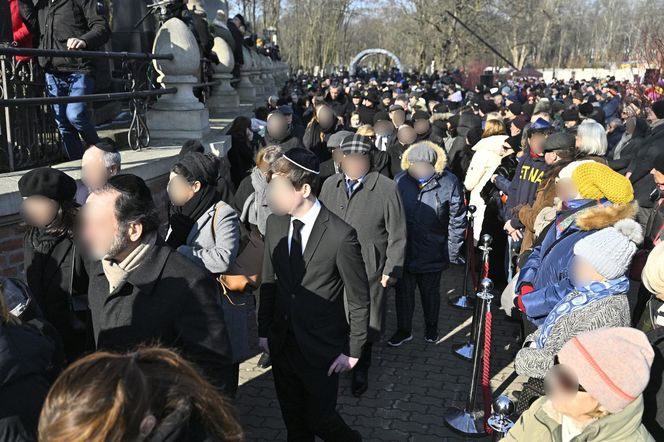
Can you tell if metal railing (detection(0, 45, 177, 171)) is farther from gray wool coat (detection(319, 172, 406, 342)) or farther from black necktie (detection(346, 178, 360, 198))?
gray wool coat (detection(319, 172, 406, 342))

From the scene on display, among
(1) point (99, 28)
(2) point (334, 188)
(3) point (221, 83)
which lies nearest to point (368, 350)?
(2) point (334, 188)

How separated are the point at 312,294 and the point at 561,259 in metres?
1.59

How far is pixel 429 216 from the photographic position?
613 centimetres

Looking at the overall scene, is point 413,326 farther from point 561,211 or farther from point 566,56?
point 566,56

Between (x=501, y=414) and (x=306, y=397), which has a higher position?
(x=501, y=414)

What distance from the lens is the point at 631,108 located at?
12672 mm

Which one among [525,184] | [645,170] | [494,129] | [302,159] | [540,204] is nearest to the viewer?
[302,159]

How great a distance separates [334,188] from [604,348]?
336 centimetres

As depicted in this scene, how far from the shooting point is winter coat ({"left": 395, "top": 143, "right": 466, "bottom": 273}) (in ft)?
20.1

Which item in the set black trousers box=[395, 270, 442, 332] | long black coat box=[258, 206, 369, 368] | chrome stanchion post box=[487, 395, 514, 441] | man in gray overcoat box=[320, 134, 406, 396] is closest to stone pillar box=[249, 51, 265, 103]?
black trousers box=[395, 270, 442, 332]

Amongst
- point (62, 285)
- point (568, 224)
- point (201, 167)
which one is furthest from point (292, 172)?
point (568, 224)

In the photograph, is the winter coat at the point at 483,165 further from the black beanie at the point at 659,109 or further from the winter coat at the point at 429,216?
the black beanie at the point at 659,109

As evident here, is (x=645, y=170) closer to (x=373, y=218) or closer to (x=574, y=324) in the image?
(x=373, y=218)

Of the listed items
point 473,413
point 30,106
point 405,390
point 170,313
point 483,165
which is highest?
point 30,106
